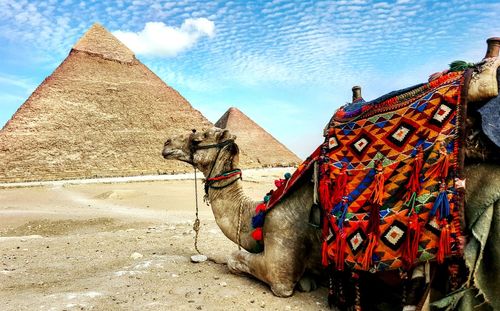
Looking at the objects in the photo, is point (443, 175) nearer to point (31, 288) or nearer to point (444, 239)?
point (444, 239)

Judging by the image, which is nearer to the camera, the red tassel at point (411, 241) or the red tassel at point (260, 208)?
the red tassel at point (411, 241)

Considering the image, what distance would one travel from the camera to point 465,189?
2236 millimetres

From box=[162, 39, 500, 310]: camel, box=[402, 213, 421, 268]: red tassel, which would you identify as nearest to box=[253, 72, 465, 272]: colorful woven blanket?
box=[402, 213, 421, 268]: red tassel

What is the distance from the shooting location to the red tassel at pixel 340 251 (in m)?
2.53

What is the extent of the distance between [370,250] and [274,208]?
883mm

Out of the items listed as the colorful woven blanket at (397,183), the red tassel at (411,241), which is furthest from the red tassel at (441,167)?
the red tassel at (411,241)

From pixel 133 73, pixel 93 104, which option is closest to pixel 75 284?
pixel 93 104

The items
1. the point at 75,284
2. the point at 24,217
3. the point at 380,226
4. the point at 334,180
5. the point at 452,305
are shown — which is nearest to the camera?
the point at 452,305

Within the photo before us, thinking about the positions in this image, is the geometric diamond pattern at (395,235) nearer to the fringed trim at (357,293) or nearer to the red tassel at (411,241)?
the red tassel at (411,241)

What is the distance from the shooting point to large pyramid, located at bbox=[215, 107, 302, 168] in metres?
98.1

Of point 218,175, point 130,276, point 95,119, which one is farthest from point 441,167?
point 95,119

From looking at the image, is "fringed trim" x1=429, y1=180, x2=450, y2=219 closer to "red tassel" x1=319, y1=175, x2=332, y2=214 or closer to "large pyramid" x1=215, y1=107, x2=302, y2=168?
"red tassel" x1=319, y1=175, x2=332, y2=214

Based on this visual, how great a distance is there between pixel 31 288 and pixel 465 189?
3304 mm

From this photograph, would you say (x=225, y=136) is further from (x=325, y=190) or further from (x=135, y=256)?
(x=135, y=256)
